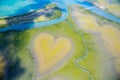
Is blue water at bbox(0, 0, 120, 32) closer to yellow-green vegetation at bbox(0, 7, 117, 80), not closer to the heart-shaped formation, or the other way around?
yellow-green vegetation at bbox(0, 7, 117, 80)

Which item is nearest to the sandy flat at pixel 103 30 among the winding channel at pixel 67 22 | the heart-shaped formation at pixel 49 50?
the winding channel at pixel 67 22

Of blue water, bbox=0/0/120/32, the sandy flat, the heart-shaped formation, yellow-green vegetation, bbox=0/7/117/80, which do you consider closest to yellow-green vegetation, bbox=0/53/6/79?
yellow-green vegetation, bbox=0/7/117/80

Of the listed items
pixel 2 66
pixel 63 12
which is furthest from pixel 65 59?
pixel 63 12

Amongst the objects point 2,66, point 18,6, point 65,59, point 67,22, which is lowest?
point 65,59

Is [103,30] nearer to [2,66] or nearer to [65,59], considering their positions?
[65,59]

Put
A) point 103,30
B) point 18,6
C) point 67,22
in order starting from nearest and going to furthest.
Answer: point 103,30
point 67,22
point 18,6

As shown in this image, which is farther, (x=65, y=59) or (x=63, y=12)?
(x=63, y=12)
